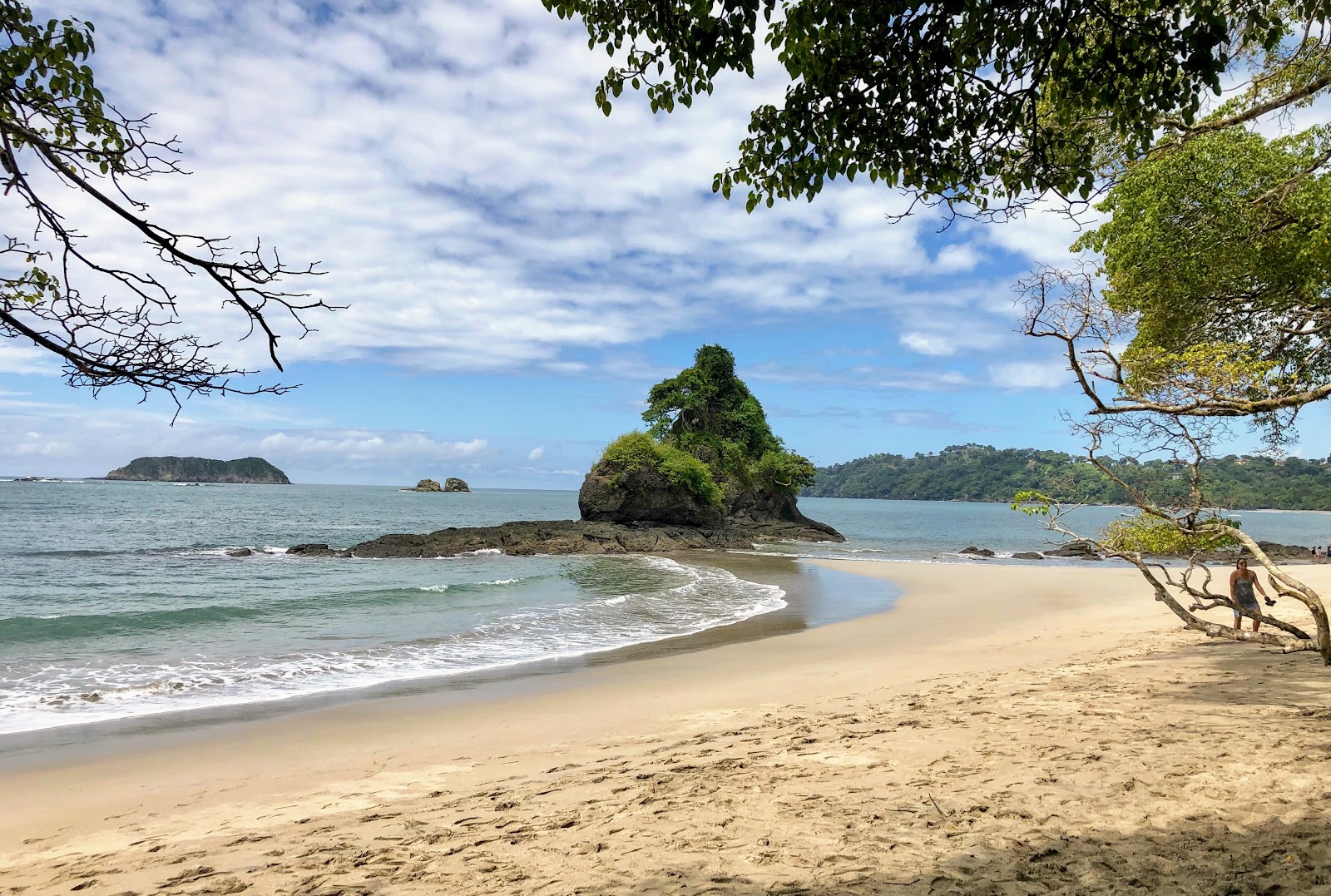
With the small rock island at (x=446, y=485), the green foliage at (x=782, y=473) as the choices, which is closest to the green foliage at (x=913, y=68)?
the green foliage at (x=782, y=473)

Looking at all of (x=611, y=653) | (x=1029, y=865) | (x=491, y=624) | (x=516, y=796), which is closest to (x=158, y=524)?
(x=491, y=624)

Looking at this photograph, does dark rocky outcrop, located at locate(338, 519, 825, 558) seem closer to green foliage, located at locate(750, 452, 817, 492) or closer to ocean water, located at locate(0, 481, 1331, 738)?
ocean water, located at locate(0, 481, 1331, 738)

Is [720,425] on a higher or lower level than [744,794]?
higher

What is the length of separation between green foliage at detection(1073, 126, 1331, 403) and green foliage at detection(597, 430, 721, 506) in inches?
1333

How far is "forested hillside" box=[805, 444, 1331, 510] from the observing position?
10102 mm

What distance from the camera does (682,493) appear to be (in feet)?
145

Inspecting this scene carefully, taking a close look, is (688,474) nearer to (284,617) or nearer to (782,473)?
(782,473)

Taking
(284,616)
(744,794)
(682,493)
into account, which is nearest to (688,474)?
(682,493)

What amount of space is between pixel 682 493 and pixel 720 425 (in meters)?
11.4

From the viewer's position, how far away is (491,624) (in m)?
16.0

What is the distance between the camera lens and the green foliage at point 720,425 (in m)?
52.9

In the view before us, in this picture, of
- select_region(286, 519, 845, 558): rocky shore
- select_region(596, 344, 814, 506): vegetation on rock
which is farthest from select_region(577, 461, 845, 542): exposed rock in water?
select_region(596, 344, 814, 506): vegetation on rock

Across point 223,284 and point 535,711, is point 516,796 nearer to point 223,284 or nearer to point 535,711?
point 535,711

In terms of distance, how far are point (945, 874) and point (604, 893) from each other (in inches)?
68.0
